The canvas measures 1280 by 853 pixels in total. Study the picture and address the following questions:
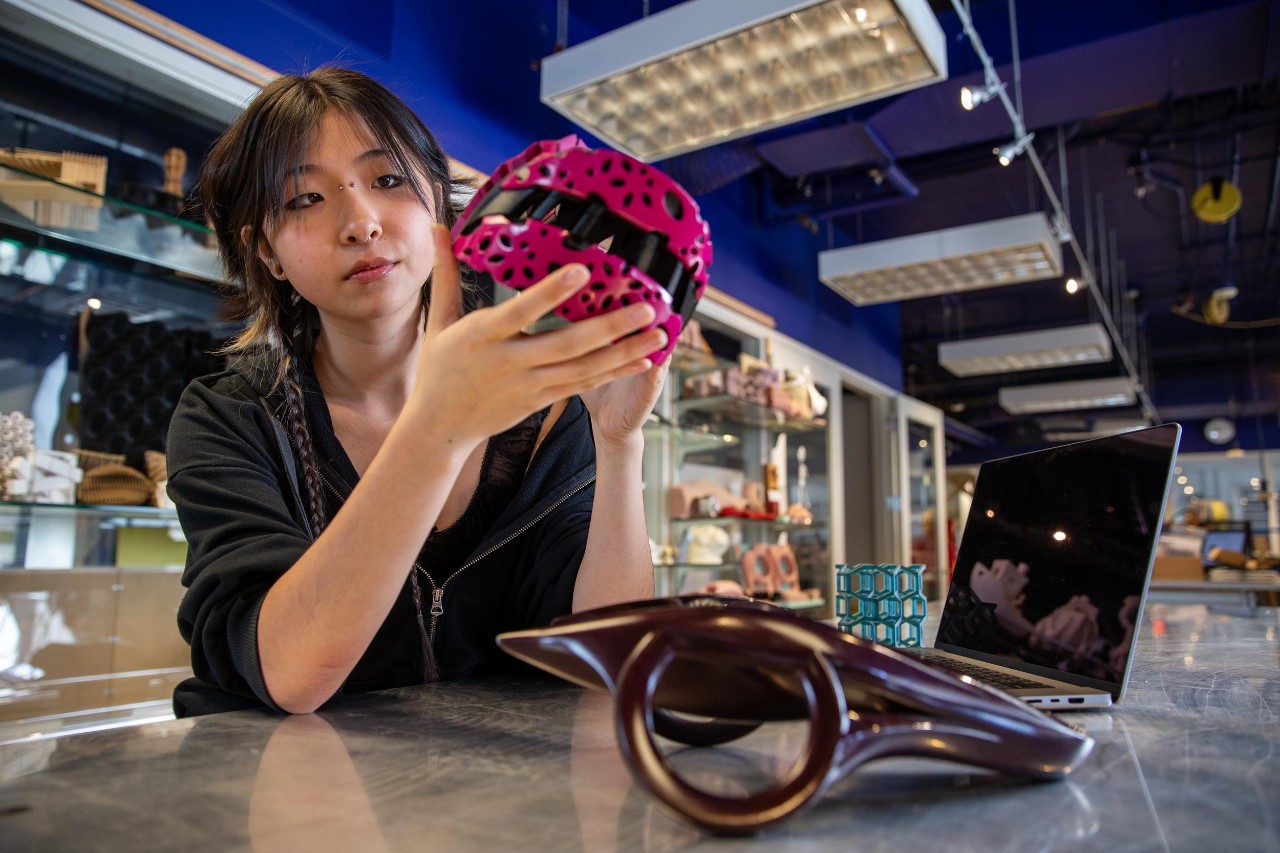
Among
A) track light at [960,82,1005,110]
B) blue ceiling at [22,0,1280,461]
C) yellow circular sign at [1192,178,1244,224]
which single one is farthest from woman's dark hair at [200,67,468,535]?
yellow circular sign at [1192,178,1244,224]

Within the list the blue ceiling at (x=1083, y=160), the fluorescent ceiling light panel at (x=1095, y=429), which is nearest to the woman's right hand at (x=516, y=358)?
the blue ceiling at (x=1083, y=160)

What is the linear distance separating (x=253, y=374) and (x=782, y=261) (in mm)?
5254

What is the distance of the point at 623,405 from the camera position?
0.91 m

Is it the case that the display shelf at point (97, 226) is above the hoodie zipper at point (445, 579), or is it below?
above

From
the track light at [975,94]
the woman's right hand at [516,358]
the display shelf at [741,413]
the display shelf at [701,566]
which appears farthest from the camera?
the display shelf at [741,413]

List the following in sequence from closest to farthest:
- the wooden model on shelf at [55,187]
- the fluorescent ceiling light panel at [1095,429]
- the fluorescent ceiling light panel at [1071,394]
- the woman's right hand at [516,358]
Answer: the woman's right hand at [516,358], the wooden model on shelf at [55,187], the fluorescent ceiling light panel at [1071,394], the fluorescent ceiling light panel at [1095,429]

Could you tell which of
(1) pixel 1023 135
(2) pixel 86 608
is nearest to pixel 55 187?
(2) pixel 86 608

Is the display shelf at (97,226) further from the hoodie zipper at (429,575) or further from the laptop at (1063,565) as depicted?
the laptop at (1063,565)

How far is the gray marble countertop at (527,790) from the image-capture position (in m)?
0.47

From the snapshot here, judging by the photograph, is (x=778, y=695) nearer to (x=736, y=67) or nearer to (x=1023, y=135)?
(x=736, y=67)

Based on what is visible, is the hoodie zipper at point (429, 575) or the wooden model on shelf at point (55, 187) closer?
the hoodie zipper at point (429, 575)

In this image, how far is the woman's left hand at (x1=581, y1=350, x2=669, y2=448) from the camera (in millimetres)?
885

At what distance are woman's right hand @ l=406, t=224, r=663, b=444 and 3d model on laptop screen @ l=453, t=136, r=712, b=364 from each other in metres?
0.03

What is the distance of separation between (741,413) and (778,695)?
4120 millimetres
